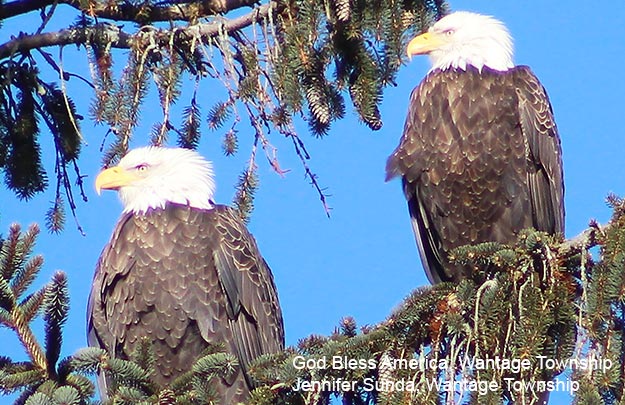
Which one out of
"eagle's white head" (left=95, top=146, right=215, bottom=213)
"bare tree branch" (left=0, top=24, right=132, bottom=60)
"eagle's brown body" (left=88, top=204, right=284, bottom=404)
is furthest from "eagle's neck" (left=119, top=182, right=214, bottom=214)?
"bare tree branch" (left=0, top=24, right=132, bottom=60)

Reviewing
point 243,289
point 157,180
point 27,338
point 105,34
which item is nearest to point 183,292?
point 243,289

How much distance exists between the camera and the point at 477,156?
583cm

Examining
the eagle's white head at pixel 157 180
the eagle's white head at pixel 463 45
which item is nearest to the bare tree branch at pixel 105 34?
the eagle's white head at pixel 157 180

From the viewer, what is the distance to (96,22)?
5.23 metres

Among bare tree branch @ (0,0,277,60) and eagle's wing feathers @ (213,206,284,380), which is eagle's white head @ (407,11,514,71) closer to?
bare tree branch @ (0,0,277,60)

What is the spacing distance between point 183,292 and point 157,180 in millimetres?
781

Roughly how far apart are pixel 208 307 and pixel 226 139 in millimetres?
737

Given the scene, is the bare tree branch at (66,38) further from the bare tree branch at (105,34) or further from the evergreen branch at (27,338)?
the evergreen branch at (27,338)

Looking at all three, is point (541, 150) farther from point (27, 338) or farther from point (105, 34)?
point (27, 338)

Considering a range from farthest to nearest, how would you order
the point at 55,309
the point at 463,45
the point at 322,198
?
1. the point at 463,45
2. the point at 322,198
3. the point at 55,309

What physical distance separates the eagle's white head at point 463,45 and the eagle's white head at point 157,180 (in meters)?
1.21

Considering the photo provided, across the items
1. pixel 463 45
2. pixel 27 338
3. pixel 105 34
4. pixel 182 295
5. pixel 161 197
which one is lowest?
pixel 27 338

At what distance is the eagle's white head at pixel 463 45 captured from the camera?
20.1ft

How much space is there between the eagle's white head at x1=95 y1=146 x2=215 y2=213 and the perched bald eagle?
0.10 metres
